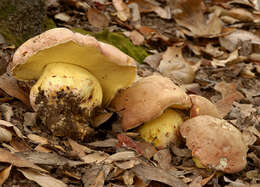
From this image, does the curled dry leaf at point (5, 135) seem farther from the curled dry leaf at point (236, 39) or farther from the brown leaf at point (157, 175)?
the curled dry leaf at point (236, 39)

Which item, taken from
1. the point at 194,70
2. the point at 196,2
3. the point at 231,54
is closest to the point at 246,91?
the point at 194,70

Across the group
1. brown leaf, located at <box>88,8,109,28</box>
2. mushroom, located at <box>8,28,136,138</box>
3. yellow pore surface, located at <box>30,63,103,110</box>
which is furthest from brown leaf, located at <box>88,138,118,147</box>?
brown leaf, located at <box>88,8,109,28</box>

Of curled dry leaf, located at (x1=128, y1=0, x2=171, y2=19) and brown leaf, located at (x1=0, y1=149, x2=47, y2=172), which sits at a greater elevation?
brown leaf, located at (x1=0, y1=149, x2=47, y2=172)

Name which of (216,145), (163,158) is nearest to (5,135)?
(163,158)

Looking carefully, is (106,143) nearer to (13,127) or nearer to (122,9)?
(13,127)

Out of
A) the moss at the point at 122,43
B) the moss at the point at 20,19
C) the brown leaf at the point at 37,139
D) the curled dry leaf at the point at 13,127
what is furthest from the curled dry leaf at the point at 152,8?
the curled dry leaf at the point at 13,127

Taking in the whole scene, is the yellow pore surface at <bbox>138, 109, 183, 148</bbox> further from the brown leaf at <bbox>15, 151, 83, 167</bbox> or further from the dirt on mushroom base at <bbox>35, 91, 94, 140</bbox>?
the brown leaf at <bbox>15, 151, 83, 167</bbox>

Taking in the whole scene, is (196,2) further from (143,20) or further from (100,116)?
(100,116)
